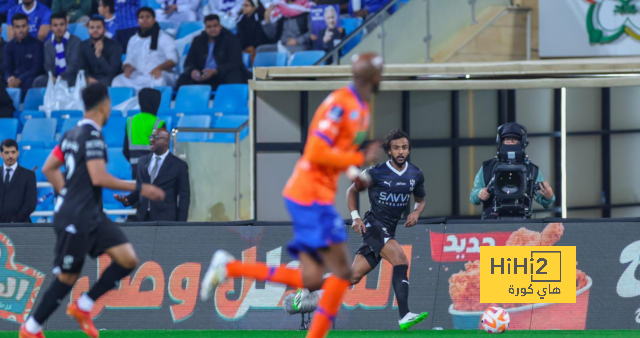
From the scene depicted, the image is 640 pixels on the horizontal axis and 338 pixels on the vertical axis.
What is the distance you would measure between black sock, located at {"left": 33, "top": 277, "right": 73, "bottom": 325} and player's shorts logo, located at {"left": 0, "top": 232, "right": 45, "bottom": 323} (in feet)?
10.8

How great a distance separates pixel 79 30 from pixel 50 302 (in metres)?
12.8

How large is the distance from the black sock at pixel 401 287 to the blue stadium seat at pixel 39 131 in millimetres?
8333

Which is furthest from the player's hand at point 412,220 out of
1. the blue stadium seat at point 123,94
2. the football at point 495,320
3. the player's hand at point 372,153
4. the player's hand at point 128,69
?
the player's hand at point 128,69

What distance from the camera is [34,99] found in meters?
18.1

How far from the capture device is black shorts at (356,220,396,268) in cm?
1015

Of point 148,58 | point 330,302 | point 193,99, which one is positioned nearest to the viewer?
point 330,302

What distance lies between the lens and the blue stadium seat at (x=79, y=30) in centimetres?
1927

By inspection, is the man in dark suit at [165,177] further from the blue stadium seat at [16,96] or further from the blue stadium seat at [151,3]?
the blue stadium seat at [151,3]

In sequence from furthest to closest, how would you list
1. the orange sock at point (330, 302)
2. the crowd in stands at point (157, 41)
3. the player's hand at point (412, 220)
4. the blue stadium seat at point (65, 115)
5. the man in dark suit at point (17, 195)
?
the blue stadium seat at point (65, 115) → the crowd in stands at point (157, 41) → the man in dark suit at point (17, 195) → the player's hand at point (412, 220) → the orange sock at point (330, 302)

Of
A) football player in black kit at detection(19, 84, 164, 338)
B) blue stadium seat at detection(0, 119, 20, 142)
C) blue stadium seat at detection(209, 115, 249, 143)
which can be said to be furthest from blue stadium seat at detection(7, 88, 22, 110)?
football player in black kit at detection(19, 84, 164, 338)

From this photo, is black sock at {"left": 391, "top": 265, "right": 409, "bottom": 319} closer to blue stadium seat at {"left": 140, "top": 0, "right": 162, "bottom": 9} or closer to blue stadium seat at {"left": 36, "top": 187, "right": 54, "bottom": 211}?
blue stadium seat at {"left": 36, "top": 187, "right": 54, "bottom": 211}

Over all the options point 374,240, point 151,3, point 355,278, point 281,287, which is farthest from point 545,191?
point 151,3

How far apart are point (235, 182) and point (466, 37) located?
184 inches

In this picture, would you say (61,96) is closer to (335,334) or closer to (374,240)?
(374,240)
